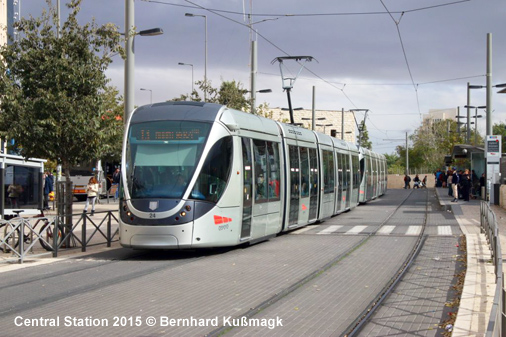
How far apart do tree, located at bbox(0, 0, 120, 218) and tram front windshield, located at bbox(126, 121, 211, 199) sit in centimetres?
232

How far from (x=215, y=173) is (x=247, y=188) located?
4.61 ft

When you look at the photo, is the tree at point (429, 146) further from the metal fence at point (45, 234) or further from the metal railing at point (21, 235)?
the metal railing at point (21, 235)

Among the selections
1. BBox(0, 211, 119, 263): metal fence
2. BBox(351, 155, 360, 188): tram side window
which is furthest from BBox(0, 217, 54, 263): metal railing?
BBox(351, 155, 360, 188): tram side window

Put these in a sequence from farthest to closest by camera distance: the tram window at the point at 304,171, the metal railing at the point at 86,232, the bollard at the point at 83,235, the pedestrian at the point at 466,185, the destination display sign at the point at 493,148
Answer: the pedestrian at the point at 466,185, the destination display sign at the point at 493,148, the tram window at the point at 304,171, the bollard at the point at 83,235, the metal railing at the point at 86,232

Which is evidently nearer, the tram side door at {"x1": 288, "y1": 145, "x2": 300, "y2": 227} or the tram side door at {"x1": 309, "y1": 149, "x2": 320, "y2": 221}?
the tram side door at {"x1": 288, "y1": 145, "x2": 300, "y2": 227}

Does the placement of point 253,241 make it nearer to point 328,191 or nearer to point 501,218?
point 328,191

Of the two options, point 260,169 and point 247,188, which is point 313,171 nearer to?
Answer: point 260,169

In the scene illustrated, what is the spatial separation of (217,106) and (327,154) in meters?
9.69

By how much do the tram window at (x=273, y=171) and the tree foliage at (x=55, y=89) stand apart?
4075mm

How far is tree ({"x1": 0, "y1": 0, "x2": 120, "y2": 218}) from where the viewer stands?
14766 mm

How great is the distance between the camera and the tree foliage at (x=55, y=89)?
14.8m

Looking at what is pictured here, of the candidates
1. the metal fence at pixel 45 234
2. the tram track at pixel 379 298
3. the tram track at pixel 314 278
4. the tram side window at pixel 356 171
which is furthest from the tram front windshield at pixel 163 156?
the tram side window at pixel 356 171

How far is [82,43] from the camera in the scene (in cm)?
1530

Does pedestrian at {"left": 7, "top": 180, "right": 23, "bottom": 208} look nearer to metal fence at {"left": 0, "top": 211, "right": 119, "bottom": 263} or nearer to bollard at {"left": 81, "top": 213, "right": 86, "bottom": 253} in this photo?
metal fence at {"left": 0, "top": 211, "right": 119, "bottom": 263}
